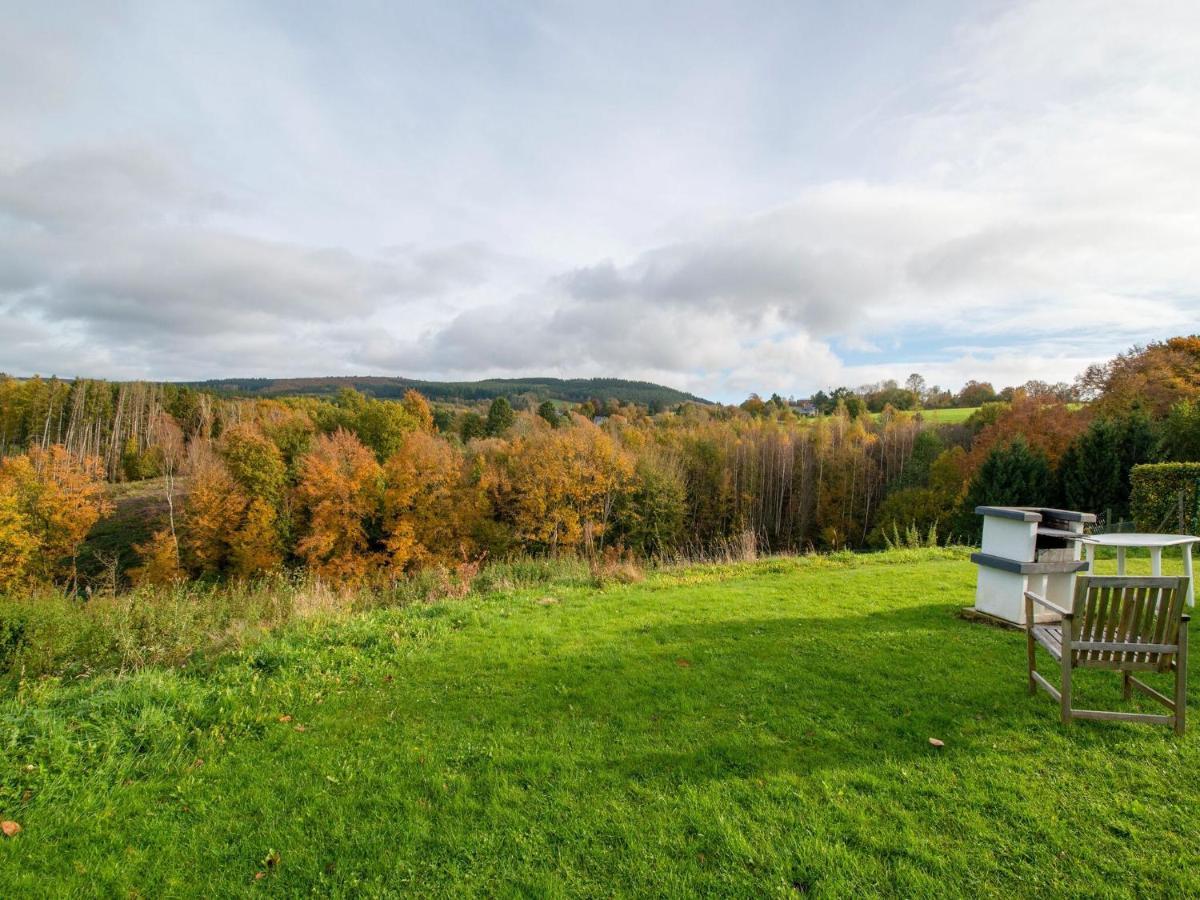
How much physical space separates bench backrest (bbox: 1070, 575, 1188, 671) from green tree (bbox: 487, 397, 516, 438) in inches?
2118

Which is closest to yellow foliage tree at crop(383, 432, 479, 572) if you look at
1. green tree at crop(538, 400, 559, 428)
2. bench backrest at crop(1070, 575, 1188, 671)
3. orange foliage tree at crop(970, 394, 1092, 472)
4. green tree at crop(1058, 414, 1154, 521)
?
bench backrest at crop(1070, 575, 1188, 671)

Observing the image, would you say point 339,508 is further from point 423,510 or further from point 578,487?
point 578,487

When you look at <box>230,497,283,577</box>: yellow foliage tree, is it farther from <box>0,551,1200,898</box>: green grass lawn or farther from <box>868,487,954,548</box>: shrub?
<box>868,487,954,548</box>: shrub

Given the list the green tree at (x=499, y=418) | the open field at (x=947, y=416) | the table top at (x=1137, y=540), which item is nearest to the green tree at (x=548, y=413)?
the green tree at (x=499, y=418)

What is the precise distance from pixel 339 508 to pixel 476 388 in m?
100

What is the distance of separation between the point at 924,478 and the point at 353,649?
38.4 meters

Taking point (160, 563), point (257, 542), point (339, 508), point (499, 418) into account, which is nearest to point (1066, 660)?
point (339, 508)

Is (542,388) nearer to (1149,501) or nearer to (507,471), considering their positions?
(507,471)

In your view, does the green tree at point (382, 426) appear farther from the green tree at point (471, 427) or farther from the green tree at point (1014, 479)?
the green tree at point (1014, 479)

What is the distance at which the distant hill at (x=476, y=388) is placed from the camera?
108312mm

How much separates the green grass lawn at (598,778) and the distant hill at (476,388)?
101m

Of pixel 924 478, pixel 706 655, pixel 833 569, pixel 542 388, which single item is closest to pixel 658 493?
pixel 924 478

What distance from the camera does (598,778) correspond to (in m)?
3.54

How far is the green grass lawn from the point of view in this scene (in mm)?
2742
